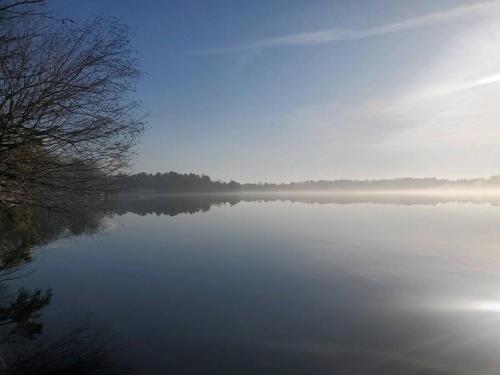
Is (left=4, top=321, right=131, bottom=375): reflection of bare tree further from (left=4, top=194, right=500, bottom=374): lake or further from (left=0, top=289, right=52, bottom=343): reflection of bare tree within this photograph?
(left=0, top=289, right=52, bottom=343): reflection of bare tree

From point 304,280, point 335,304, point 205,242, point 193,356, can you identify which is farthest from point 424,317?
point 205,242

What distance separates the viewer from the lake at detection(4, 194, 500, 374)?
8227 mm

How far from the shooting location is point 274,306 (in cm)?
1188

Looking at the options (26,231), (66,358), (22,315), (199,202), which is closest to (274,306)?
(66,358)

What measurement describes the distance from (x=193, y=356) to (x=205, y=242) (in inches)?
669

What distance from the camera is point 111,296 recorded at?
1279cm

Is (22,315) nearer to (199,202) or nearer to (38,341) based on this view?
(38,341)

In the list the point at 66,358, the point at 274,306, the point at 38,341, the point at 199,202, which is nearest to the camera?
the point at 66,358

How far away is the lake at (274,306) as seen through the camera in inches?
324

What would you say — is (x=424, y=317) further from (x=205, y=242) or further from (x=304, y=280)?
(x=205, y=242)

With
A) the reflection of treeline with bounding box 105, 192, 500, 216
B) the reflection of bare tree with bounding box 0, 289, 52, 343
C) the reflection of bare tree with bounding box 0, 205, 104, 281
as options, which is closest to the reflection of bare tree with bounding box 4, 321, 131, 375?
the reflection of bare tree with bounding box 0, 289, 52, 343

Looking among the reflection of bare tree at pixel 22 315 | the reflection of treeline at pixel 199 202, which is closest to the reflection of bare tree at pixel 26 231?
the reflection of bare tree at pixel 22 315

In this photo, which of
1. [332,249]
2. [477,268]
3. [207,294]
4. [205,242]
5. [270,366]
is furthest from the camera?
[205,242]

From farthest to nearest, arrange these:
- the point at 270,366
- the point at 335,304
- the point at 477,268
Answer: the point at 477,268
the point at 335,304
the point at 270,366
